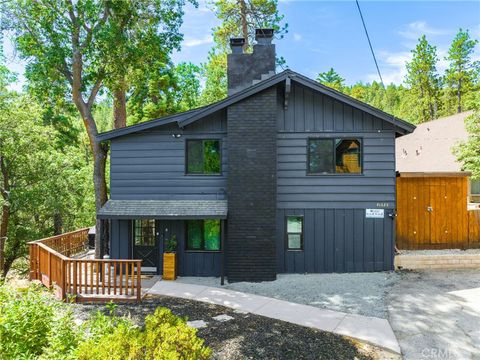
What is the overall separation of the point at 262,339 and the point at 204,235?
4.90 meters

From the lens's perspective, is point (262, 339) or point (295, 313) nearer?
point (262, 339)

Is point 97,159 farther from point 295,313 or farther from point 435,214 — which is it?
point 435,214

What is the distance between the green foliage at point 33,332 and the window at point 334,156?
790 centimetres

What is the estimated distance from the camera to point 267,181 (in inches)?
387

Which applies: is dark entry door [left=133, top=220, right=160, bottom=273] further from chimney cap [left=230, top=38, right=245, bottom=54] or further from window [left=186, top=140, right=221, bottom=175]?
chimney cap [left=230, top=38, right=245, bottom=54]

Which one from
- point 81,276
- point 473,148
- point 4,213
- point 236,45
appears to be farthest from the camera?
point 4,213

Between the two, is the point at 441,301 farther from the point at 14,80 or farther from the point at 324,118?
the point at 14,80

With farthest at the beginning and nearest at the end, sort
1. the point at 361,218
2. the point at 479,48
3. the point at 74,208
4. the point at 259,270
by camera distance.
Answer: the point at 479,48
the point at 74,208
the point at 361,218
the point at 259,270

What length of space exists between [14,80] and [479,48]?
3799 centimetres

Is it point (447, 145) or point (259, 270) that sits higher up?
point (447, 145)

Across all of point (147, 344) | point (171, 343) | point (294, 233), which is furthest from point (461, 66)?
point (147, 344)

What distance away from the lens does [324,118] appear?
1035cm

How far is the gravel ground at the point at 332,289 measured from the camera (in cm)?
769

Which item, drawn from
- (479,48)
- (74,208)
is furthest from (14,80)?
(479,48)
